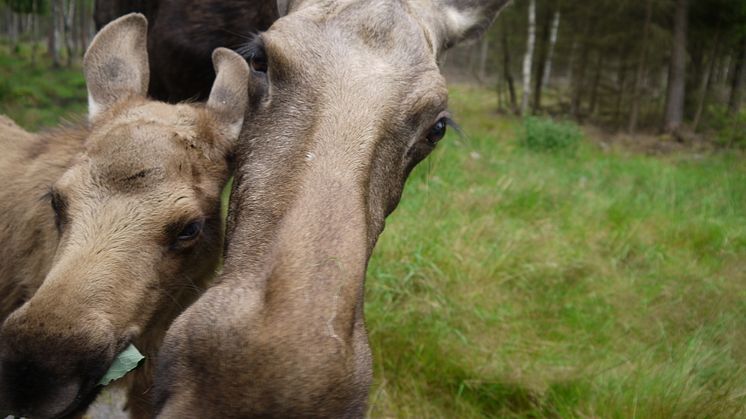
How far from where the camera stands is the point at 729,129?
59.6 feet

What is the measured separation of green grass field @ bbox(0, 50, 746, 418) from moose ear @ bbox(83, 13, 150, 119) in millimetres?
909

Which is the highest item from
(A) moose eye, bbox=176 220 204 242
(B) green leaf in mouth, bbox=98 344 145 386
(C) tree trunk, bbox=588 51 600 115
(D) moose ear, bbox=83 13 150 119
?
(D) moose ear, bbox=83 13 150 119

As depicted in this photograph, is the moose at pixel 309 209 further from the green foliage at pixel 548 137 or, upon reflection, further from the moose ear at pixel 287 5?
the green foliage at pixel 548 137

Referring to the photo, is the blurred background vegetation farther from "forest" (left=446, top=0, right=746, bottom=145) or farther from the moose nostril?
"forest" (left=446, top=0, right=746, bottom=145)

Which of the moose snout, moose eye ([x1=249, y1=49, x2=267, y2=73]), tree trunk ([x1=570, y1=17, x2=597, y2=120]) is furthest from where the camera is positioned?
tree trunk ([x1=570, y1=17, x2=597, y2=120])

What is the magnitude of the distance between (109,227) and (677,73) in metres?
Answer: 21.3

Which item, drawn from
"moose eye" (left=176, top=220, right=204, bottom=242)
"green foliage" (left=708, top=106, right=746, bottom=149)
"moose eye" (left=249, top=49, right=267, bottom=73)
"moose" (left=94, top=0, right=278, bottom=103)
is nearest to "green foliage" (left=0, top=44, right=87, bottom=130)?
"moose" (left=94, top=0, right=278, bottom=103)

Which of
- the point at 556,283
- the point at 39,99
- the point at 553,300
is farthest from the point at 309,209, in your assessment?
the point at 39,99

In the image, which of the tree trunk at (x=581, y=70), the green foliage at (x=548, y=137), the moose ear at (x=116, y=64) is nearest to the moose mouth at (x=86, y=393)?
the moose ear at (x=116, y=64)

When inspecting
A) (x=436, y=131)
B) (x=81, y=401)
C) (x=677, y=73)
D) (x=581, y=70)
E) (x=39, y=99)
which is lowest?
(x=581, y=70)

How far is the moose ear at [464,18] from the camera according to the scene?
3.78m

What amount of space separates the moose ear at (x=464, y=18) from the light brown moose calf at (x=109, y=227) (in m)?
1.18

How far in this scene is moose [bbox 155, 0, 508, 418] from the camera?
1766 millimetres

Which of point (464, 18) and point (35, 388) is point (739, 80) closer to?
point (464, 18)
